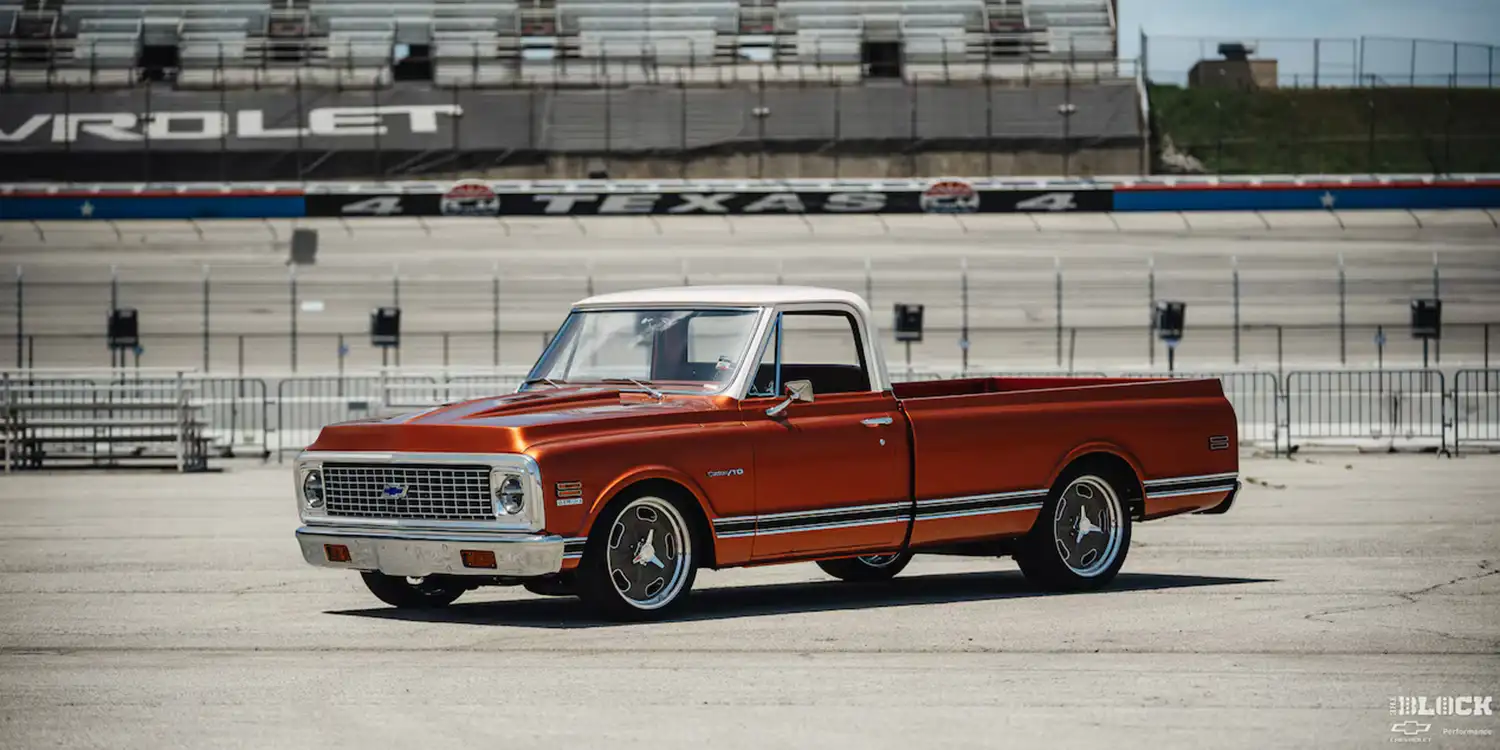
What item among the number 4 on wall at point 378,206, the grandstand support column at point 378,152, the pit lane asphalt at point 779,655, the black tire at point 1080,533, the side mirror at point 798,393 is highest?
the grandstand support column at point 378,152

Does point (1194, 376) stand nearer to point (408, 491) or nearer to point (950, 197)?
point (950, 197)

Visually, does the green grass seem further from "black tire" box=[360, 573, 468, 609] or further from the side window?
"black tire" box=[360, 573, 468, 609]

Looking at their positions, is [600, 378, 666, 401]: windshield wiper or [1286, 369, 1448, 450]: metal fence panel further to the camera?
[1286, 369, 1448, 450]: metal fence panel

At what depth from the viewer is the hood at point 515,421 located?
970cm

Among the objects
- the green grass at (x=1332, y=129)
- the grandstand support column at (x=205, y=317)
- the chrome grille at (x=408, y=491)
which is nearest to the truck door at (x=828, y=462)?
the chrome grille at (x=408, y=491)

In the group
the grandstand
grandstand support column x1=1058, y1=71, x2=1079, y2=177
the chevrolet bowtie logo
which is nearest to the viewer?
the chevrolet bowtie logo

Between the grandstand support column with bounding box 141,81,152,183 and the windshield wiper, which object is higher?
the grandstand support column with bounding box 141,81,152,183

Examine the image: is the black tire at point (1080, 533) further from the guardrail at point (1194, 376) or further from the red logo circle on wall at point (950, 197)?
the red logo circle on wall at point (950, 197)

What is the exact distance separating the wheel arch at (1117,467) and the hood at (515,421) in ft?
7.66

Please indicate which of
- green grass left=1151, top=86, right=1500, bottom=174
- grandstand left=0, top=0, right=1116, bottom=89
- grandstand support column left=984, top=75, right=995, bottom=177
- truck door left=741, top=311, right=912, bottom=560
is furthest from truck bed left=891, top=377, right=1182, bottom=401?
green grass left=1151, top=86, right=1500, bottom=174

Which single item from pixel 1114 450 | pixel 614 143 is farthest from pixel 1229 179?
pixel 1114 450

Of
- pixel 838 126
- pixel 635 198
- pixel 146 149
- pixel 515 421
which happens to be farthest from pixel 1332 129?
pixel 515 421

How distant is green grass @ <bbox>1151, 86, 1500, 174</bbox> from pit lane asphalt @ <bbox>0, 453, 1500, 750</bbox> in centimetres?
3559

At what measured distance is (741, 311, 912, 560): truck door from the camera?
1032 cm
